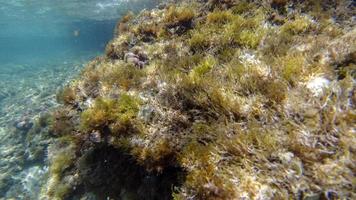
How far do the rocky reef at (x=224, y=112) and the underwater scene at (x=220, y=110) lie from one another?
0.01m

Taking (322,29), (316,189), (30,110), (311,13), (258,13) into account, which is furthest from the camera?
(30,110)

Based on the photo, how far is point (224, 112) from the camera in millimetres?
3857

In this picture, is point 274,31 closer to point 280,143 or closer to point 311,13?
point 311,13

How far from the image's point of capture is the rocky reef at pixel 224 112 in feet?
9.24

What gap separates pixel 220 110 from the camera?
389 centimetres

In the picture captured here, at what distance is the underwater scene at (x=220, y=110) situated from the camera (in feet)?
9.26

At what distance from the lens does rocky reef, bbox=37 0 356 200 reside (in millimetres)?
2816

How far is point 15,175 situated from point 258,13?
9.56 metres

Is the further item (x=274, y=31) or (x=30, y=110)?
(x=30, y=110)

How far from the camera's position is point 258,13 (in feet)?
21.4

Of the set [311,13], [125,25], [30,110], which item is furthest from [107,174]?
[30,110]

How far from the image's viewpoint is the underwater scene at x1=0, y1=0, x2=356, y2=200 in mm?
2822

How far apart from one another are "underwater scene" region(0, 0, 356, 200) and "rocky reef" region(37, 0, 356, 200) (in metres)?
0.01

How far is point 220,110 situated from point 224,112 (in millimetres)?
65
